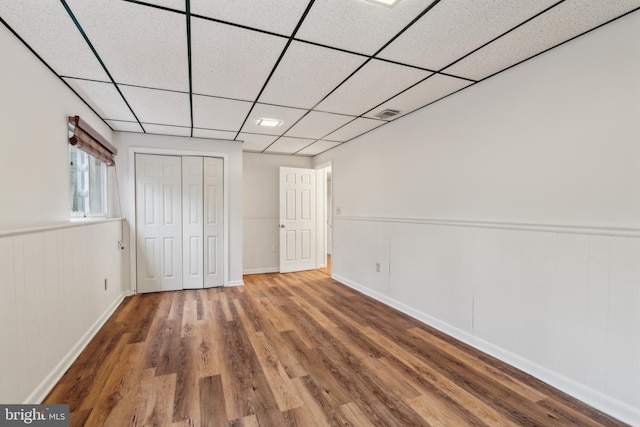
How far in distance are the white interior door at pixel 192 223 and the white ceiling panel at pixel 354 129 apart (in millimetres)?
2082

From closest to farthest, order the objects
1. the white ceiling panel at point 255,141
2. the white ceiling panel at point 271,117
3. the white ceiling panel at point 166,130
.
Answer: the white ceiling panel at point 271,117
the white ceiling panel at point 166,130
the white ceiling panel at point 255,141

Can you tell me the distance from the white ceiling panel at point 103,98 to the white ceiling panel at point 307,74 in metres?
1.37

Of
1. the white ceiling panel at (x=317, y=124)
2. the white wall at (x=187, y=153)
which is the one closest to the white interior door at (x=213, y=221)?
the white wall at (x=187, y=153)

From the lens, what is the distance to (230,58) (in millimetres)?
2061

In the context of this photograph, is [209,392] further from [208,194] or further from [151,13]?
[208,194]

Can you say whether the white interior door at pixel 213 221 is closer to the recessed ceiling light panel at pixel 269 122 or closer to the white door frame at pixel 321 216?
the recessed ceiling light panel at pixel 269 122

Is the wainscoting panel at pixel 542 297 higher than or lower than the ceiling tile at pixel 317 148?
lower

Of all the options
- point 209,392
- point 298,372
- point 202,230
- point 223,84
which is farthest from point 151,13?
point 202,230

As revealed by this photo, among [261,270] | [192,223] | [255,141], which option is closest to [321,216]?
[261,270]

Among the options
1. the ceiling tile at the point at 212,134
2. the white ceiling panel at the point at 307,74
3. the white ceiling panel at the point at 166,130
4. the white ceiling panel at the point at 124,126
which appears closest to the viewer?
the white ceiling panel at the point at 307,74

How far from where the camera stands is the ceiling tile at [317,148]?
4.71 m

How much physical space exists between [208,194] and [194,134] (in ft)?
2.97

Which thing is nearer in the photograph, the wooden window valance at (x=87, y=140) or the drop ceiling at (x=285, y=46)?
the drop ceiling at (x=285, y=46)

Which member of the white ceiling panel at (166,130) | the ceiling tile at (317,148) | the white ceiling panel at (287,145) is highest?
the white ceiling panel at (166,130)
